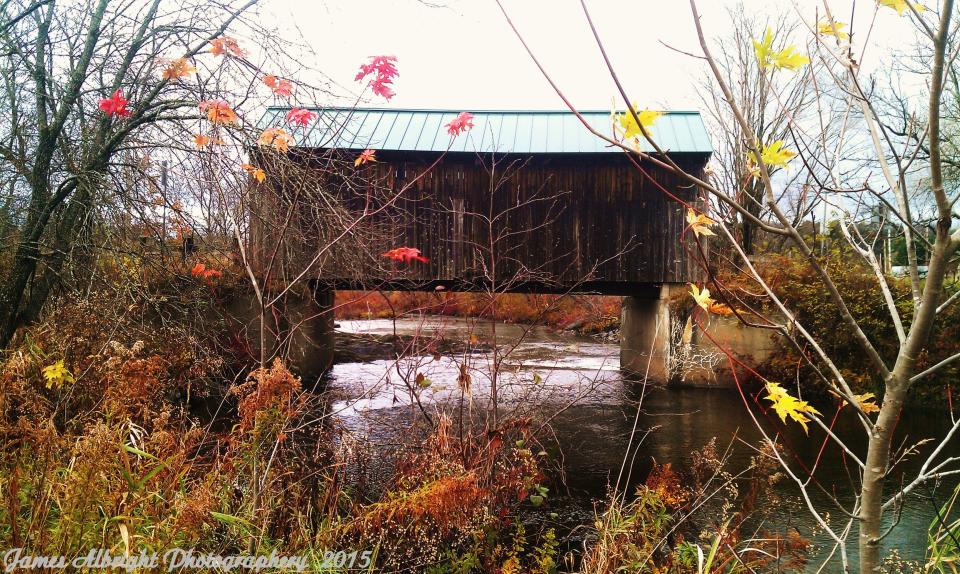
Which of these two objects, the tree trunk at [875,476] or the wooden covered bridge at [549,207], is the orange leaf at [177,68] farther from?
the wooden covered bridge at [549,207]

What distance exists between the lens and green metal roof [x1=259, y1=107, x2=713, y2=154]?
1007cm

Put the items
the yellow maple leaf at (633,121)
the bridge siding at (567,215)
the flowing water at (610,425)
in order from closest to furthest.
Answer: the yellow maple leaf at (633,121) → the flowing water at (610,425) → the bridge siding at (567,215)

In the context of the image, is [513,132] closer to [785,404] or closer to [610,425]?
[610,425]

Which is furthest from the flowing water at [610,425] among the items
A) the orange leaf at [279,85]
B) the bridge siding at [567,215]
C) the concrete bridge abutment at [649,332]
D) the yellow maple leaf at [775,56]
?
the bridge siding at [567,215]

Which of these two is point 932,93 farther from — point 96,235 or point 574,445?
point 574,445

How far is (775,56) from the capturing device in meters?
1.13

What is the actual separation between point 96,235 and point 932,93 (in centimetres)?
495

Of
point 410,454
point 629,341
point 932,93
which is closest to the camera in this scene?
point 932,93

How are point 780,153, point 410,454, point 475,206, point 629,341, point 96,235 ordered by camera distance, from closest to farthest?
point 780,153 → point 410,454 → point 96,235 → point 475,206 → point 629,341

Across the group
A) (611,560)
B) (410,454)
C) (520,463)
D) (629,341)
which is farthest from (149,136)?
(629,341)

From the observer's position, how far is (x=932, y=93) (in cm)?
94

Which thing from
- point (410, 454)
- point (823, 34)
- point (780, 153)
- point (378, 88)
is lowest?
point (410, 454)

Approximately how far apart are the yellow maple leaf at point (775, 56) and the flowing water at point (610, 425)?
177cm

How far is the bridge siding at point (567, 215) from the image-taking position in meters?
10.2
